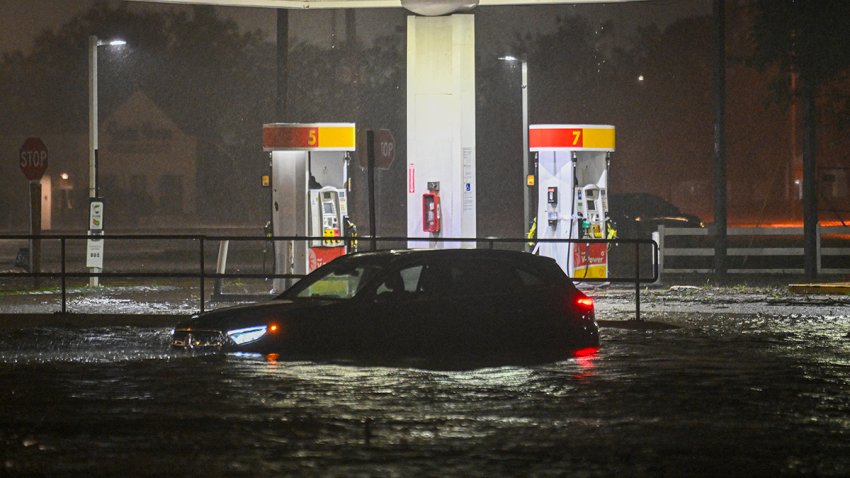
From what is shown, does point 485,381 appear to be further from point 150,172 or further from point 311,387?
point 150,172

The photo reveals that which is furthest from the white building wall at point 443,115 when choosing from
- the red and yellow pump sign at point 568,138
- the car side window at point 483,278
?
the car side window at point 483,278

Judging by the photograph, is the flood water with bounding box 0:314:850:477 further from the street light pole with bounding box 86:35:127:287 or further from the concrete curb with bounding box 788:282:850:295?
the street light pole with bounding box 86:35:127:287

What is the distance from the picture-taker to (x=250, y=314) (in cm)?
1374

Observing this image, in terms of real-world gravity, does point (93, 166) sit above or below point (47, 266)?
above

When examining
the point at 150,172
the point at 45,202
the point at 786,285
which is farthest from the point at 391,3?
the point at 150,172

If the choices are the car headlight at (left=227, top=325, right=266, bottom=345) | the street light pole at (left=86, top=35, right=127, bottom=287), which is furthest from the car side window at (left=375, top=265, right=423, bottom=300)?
the street light pole at (left=86, top=35, right=127, bottom=287)

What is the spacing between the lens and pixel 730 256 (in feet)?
120

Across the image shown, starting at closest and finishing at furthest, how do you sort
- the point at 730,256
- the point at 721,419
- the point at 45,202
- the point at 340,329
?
the point at 721,419
the point at 340,329
the point at 730,256
the point at 45,202

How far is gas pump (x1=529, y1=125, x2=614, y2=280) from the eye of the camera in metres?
27.5

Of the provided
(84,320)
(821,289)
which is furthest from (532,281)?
(821,289)

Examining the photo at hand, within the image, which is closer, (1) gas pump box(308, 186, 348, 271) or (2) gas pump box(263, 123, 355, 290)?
(2) gas pump box(263, 123, 355, 290)

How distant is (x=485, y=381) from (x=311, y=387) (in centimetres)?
162

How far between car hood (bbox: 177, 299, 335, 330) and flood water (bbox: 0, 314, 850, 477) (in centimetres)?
35

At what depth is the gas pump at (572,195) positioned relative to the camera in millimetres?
27453
